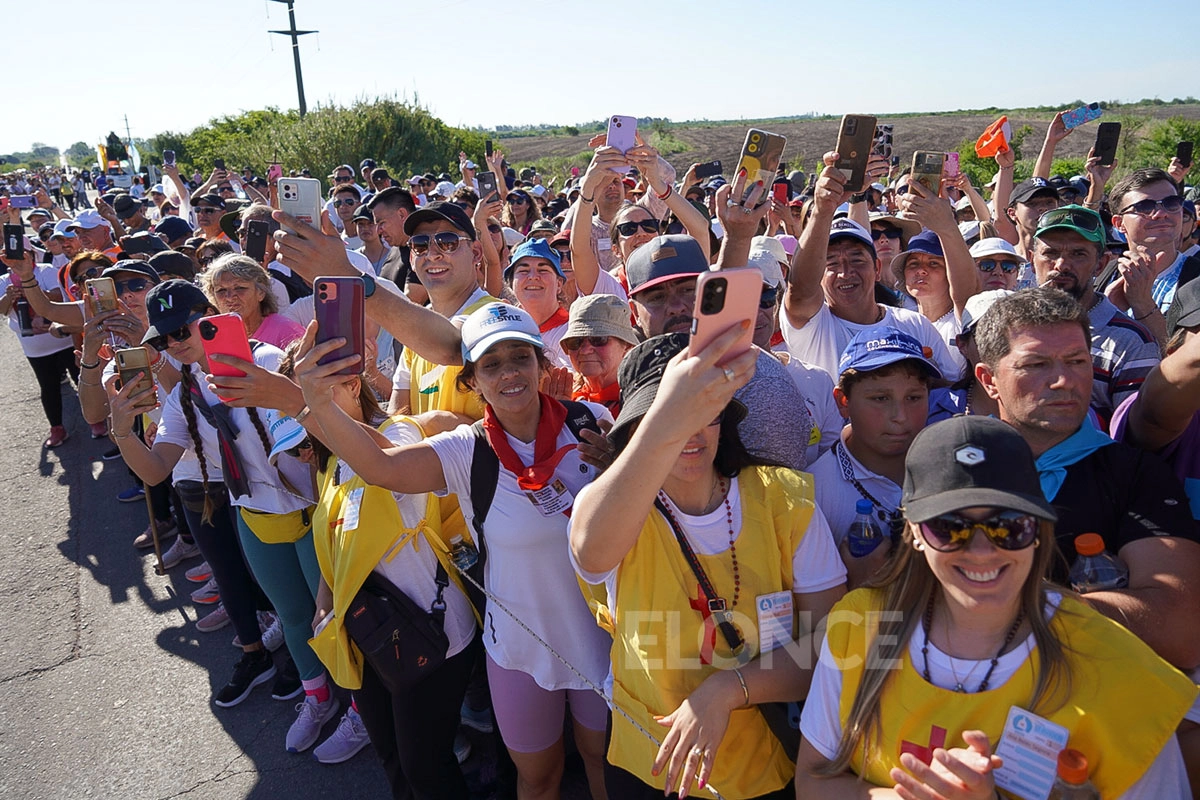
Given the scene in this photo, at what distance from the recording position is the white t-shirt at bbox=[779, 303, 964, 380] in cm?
340

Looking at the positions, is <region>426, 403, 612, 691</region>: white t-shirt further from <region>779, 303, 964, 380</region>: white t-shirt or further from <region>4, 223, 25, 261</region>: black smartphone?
<region>4, 223, 25, 261</region>: black smartphone

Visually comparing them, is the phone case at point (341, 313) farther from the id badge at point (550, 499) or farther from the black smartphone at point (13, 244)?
the black smartphone at point (13, 244)

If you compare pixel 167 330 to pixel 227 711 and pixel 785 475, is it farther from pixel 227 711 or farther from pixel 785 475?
pixel 785 475

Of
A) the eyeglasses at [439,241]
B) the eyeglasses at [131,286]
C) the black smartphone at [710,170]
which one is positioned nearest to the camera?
the eyeglasses at [439,241]

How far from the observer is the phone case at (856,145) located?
3.33 m

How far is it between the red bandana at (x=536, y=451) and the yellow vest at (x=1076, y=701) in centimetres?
108

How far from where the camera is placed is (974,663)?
1.59m

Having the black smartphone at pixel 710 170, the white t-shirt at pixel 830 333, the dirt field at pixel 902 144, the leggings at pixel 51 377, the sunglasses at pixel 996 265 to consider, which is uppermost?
the dirt field at pixel 902 144

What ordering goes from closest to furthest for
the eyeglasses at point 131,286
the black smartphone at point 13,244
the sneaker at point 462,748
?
the sneaker at point 462,748, the eyeglasses at point 131,286, the black smartphone at point 13,244

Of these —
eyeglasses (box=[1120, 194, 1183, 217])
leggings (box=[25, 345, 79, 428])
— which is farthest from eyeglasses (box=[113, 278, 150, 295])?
eyeglasses (box=[1120, 194, 1183, 217])

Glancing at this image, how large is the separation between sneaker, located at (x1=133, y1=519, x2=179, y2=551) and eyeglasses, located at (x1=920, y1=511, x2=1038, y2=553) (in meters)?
6.25

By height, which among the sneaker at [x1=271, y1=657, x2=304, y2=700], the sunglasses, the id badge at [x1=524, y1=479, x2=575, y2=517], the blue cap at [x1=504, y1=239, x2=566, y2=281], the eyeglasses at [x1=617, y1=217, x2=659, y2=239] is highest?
the eyeglasses at [x1=617, y1=217, x2=659, y2=239]

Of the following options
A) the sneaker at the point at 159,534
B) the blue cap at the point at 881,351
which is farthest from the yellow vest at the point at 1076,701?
the sneaker at the point at 159,534

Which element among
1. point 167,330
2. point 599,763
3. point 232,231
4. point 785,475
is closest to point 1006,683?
point 785,475
